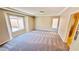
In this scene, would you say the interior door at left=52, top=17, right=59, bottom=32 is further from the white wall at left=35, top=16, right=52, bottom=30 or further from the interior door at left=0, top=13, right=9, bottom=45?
the interior door at left=0, top=13, right=9, bottom=45

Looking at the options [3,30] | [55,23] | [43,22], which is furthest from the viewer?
[43,22]

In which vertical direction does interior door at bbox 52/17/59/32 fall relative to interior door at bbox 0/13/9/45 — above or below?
below

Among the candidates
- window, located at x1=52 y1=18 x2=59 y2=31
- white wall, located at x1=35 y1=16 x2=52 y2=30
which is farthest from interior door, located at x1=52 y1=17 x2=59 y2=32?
white wall, located at x1=35 y1=16 x2=52 y2=30

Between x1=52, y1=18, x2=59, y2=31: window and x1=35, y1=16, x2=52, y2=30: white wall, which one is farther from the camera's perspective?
x1=35, y1=16, x2=52, y2=30: white wall

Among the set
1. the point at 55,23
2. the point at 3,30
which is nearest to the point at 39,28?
the point at 55,23

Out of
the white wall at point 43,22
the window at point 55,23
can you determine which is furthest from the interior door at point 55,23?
the white wall at point 43,22

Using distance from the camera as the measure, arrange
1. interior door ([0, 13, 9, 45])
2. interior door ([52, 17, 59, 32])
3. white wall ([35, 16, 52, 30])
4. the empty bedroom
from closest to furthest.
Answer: the empty bedroom → interior door ([0, 13, 9, 45]) → interior door ([52, 17, 59, 32]) → white wall ([35, 16, 52, 30])

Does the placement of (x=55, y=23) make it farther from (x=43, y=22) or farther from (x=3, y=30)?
(x=3, y=30)

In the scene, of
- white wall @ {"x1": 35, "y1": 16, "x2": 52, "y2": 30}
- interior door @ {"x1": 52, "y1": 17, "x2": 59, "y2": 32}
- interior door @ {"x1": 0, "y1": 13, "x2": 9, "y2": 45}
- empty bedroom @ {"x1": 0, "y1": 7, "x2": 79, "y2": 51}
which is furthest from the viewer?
white wall @ {"x1": 35, "y1": 16, "x2": 52, "y2": 30}

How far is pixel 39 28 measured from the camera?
7684 millimetres

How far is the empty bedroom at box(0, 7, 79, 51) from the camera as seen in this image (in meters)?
2.88

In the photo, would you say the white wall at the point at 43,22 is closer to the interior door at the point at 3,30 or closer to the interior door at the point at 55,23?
the interior door at the point at 55,23

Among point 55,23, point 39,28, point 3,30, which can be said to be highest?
point 3,30
